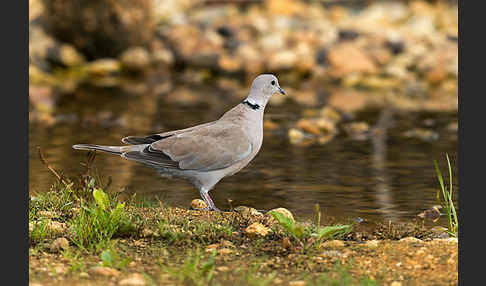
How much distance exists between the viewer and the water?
19.7 ft

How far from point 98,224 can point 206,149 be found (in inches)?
45.2

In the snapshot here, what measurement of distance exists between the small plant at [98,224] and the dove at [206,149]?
34.1 inches

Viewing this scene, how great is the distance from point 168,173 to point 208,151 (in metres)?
0.36

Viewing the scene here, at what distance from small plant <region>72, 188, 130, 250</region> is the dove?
2.84 feet

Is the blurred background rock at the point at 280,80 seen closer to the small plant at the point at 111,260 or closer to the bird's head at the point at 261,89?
the bird's head at the point at 261,89

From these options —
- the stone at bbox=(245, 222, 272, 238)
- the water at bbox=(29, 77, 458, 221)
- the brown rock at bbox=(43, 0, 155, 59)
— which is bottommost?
the stone at bbox=(245, 222, 272, 238)

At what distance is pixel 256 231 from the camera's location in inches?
175

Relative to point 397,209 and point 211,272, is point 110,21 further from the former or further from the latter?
point 211,272

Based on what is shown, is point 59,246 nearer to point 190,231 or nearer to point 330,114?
point 190,231

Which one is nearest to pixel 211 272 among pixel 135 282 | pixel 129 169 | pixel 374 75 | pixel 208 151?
pixel 135 282

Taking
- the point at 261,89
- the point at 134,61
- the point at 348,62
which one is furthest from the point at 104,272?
the point at 134,61

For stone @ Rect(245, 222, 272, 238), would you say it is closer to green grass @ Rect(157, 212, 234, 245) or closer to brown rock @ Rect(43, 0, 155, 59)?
green grass @ Rect(157, 212, 234, 245)

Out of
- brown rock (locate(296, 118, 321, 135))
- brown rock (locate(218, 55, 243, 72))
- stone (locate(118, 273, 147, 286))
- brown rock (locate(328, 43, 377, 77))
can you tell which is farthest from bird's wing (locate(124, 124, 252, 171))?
brown rock (locate(218, 55, 243, 72))

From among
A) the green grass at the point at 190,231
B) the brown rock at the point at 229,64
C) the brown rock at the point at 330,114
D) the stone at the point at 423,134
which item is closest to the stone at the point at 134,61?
the brown rock at the point at 229,64
